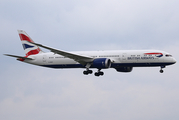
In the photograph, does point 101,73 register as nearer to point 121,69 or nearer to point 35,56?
point 121,69

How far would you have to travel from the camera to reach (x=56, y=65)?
6312 cm

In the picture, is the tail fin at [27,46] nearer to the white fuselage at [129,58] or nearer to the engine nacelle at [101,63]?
the white fuselage at [129,58]

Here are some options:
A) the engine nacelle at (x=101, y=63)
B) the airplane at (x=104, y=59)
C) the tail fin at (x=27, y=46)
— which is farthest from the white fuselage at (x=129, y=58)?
the tail fin at (x=27, y=46)

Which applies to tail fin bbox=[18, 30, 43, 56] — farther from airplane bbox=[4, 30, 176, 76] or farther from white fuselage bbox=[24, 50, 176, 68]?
white fuselage bbox=[24, 50, 176, 68]

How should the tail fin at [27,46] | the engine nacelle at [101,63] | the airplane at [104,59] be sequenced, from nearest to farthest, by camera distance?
the engine nacelle at [101,63], the airplane at [104,59], the tail fin at [27,46]

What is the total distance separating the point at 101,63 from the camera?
5584 centimetres

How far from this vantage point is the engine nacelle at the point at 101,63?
55.6 m

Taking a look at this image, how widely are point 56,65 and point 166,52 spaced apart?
70.1 ft

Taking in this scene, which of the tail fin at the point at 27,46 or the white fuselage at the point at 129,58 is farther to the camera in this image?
the tail fin at the point at 27,46

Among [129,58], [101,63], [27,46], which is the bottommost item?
[101,63]

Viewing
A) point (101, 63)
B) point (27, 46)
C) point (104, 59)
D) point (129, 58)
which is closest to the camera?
point (101, 63)

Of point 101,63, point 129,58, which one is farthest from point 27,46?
point 129,58

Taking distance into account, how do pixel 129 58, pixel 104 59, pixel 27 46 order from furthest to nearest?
pixel 27 46, pixel 129 58, pixel 104 59

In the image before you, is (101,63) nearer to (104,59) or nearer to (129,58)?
(104,59)
